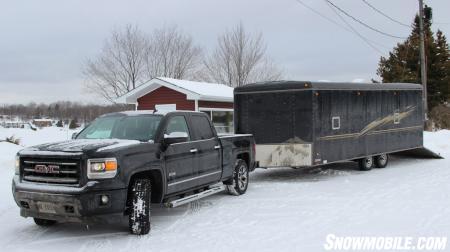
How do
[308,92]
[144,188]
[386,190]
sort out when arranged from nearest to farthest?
[144,188]
[386,190]
[308,92]

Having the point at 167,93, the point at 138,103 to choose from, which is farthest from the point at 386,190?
the point at 138,103

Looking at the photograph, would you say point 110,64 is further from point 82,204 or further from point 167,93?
point 82,204

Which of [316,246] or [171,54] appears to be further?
[171,54]

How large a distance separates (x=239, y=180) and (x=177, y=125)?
2.58m

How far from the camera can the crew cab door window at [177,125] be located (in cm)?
820

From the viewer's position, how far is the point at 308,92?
40.6ft

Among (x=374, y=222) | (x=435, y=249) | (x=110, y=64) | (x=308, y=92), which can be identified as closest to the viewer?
(x=435, y=249)

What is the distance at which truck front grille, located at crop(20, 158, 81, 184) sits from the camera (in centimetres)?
649

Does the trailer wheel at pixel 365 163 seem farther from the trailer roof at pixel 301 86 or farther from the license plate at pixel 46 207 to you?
the license plate at pixel 46 207

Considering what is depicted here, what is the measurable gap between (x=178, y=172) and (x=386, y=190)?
16.8 feet

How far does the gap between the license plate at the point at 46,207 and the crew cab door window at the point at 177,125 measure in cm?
225

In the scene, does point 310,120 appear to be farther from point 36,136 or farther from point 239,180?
point 36,136

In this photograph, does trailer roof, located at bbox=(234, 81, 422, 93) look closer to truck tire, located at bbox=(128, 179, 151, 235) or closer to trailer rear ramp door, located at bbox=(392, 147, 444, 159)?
trailer rear ramp door, located at bbox=(392, 147, 444, 159)

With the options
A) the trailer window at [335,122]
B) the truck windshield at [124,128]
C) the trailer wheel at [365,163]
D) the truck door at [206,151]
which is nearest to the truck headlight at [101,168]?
the truck windshield at [124,128]
